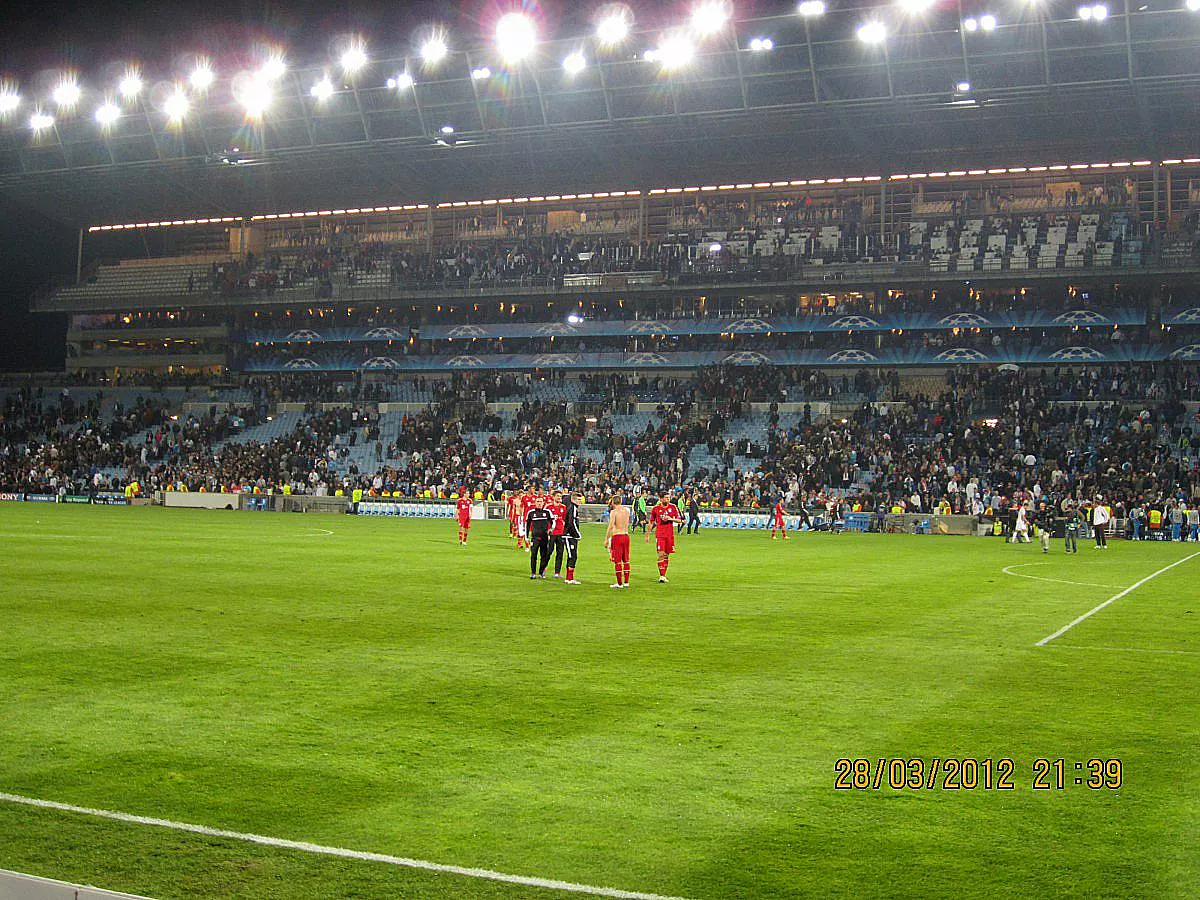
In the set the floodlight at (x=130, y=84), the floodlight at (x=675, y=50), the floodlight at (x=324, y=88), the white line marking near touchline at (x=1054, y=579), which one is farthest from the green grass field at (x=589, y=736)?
the floodlight at (x=130, y=84)

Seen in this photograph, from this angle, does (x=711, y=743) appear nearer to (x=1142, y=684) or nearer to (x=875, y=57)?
(x=1142, y=684)

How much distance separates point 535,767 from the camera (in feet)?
30.2

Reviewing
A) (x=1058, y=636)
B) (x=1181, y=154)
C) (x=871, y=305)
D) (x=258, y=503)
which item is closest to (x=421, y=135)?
(x=258, y=503)

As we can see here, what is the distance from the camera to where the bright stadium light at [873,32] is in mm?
54156

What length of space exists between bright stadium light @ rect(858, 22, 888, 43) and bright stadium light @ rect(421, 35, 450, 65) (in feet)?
68.0

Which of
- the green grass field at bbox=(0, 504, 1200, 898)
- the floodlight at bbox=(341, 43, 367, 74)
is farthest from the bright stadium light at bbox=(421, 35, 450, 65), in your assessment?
the green grass field at bbox=(0, 504, 1200, 898)

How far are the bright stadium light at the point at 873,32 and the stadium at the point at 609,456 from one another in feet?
0.60

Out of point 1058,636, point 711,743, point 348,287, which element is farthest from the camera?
point 348,287

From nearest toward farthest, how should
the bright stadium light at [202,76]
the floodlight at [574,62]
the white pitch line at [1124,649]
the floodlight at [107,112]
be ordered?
the white pitch line at [1124,649]
the floodlight at [574,62]
the bright stadium light at [202,76]
the floodlight at [107,112]

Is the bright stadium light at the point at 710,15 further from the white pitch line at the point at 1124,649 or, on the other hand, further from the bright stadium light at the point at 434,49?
the white pitch line at the point at 1124,649

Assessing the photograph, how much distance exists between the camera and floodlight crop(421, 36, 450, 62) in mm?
59281

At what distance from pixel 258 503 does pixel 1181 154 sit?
2116 inches

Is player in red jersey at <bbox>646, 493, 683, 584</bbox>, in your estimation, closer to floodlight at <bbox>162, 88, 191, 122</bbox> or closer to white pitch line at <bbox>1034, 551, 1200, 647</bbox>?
white pitch line at <bbox>1034, 551, 1200, 647</bbox>

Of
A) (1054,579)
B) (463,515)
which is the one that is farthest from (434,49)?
(1054,579)
